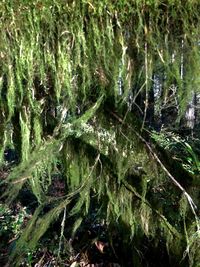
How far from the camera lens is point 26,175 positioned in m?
1.63

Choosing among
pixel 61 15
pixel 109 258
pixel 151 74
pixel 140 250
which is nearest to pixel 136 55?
pixel 151 74

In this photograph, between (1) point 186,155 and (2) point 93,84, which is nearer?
(2) point 93,84

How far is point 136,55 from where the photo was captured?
1.39m

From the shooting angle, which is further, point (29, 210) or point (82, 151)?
point (29, 210)

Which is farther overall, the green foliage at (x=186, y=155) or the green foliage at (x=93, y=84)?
the green foliage at (x=186, y=155)

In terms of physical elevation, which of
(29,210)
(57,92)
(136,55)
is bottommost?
(29,210)

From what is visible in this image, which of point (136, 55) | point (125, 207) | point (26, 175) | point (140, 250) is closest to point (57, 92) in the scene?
point (136, 55)

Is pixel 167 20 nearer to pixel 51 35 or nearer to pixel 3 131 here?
pixel 51 35

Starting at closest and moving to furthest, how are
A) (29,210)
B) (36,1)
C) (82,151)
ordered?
(36,1) < (82,151) < (29,210)

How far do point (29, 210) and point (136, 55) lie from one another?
11.6 ft

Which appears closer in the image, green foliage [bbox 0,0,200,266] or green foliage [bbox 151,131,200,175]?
green foliage [bbox 0,0,200,266]

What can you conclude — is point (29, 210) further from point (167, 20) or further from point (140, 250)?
point (167, 20)

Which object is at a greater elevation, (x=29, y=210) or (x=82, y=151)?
(x=82, y=151)

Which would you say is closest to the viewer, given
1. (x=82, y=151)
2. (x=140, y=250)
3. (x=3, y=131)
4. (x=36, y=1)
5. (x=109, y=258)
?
(x=36, y=1)
